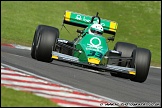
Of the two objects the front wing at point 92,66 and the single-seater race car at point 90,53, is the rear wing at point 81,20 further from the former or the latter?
the front wing at point 92,66

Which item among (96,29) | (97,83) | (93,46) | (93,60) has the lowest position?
(97,83)

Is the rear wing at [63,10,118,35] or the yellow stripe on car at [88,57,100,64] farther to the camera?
the rear wing at [63,10,118,35]

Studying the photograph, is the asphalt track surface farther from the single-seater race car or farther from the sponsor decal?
the sponsor decal

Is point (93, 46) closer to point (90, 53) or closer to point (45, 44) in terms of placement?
point (90, 53)

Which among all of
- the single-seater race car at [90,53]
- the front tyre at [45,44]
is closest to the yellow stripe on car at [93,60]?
the single-seater race car at [90,53]

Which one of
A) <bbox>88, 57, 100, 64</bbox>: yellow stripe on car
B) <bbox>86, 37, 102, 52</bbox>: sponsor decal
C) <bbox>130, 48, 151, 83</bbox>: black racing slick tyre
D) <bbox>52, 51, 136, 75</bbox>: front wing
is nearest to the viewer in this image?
<bbox>52, 51, 136, 75</bbox>: front wing

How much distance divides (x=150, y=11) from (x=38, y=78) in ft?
80.2

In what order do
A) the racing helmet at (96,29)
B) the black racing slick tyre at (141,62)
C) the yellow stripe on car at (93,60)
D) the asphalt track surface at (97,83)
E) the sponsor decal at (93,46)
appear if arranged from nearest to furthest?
the asphalt track surface at (97,83) → the yellow stripe on car at (93,60) → the black racing slick tyre at (141,62) → the sponsor decal at (93,46) → the racing helmet at (96,29)

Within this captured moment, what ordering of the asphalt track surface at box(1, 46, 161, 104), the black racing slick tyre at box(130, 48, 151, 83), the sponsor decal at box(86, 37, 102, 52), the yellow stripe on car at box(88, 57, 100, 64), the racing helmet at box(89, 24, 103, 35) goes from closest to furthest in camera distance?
the asphalt track surface at box(1, 46, 161, 104) < the yellow stripe on car at box(88, 57, 100, 64) < the black racing slick tyre at box(130, 48, 151, 83) < the sponsor decal at box(86, 37, 102, 52) < the racing helmet at box(89, 24, 103, 35)

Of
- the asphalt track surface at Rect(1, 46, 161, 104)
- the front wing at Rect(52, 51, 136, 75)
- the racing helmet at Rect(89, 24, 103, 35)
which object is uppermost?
the racing helmet at Rect(89, 24, 103, 35)

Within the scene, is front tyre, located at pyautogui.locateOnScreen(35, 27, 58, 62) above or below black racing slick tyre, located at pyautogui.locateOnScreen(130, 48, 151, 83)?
above

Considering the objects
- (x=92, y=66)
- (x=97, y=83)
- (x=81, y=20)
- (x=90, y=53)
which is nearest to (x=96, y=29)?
(x=90, y=53)

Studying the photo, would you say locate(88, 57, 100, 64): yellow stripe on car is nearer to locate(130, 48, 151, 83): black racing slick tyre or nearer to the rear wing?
locate(130, 48, 151, 83): black racing slick tyre

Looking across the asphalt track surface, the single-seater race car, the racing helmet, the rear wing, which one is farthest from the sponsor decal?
the rear wing
